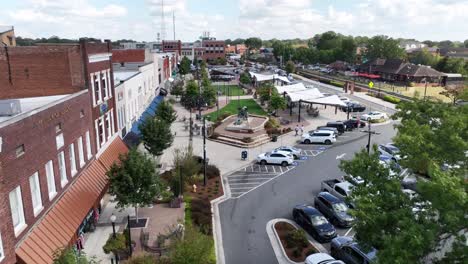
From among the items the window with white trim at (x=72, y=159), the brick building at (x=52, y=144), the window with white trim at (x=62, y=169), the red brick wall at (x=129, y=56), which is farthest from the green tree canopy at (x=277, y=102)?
the window with white trim at (x=62, y=169)

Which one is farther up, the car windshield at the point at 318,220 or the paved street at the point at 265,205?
the car windshield at the point at 318,220

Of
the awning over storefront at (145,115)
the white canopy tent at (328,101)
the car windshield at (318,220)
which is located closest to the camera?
the car windshield at (318,220)

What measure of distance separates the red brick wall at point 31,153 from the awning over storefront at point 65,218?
0.38m

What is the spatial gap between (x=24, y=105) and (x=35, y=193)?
6.21m

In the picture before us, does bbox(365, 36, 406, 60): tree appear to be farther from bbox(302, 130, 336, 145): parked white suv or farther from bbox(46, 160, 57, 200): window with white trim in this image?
bbox(46, 160, 57, 200): window with white trim

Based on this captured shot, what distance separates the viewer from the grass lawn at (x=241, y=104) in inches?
2145

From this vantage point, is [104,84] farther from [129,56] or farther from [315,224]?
[129,56]

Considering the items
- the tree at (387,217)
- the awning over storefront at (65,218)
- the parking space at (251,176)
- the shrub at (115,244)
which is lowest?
the parking space at (251,176)

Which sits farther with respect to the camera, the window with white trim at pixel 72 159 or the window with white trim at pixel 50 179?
the window with white trim at pixel 72 159

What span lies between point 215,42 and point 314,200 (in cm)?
14595

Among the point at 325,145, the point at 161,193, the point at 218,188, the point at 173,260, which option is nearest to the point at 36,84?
the point at 161,193

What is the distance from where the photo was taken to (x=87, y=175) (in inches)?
849

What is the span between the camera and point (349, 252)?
17.4 meters

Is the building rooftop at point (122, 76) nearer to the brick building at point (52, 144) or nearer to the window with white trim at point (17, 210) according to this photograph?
the brick building at point (52, 144)
